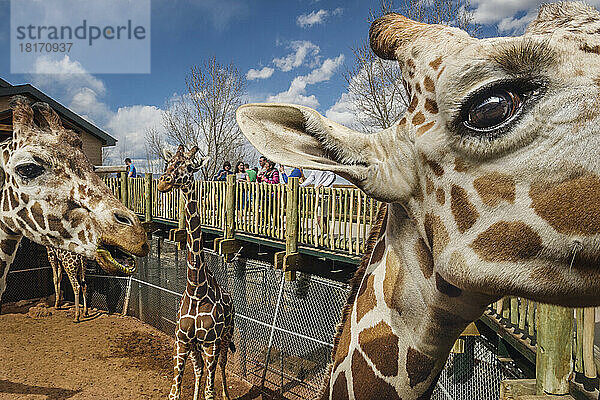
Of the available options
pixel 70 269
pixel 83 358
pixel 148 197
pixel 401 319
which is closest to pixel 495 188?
pixel 401 319

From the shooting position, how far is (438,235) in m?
1.18

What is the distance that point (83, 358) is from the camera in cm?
962

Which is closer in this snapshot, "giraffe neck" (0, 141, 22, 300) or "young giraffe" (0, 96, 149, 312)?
"young giraffe" (0, 96, 149, 312)

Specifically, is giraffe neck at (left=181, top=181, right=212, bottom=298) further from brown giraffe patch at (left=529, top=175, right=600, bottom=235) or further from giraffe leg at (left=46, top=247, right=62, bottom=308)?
giraffe leg at (left=46, top=247, right=62, bottom=308)

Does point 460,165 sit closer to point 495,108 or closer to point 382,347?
point 495,108

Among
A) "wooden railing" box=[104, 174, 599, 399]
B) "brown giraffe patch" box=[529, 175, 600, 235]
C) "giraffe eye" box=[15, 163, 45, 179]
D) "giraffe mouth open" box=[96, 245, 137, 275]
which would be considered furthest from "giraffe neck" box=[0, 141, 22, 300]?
"brown giraffe patch" box=[529, 175, 600, 235]

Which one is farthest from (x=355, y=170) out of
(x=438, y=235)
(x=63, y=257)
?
(x=63, y=257)

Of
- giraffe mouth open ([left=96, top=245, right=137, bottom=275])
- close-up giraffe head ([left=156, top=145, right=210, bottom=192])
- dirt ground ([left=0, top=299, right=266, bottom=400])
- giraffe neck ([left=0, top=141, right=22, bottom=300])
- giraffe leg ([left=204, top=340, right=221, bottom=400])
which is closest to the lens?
giraffe mouth open ([left=96, top=245, right=137, bottom=275])

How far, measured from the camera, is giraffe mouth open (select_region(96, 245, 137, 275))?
321 cm

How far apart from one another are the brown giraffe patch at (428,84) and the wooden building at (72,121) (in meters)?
14.0

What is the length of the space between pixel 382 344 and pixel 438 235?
546 mm

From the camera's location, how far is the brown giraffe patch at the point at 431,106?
1.16m

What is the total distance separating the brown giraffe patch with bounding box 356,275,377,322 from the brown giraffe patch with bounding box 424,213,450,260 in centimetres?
44

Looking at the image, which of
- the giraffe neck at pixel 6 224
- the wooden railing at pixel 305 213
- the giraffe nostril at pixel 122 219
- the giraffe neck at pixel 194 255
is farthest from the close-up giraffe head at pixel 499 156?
the wooden railing at pixel 305 213
